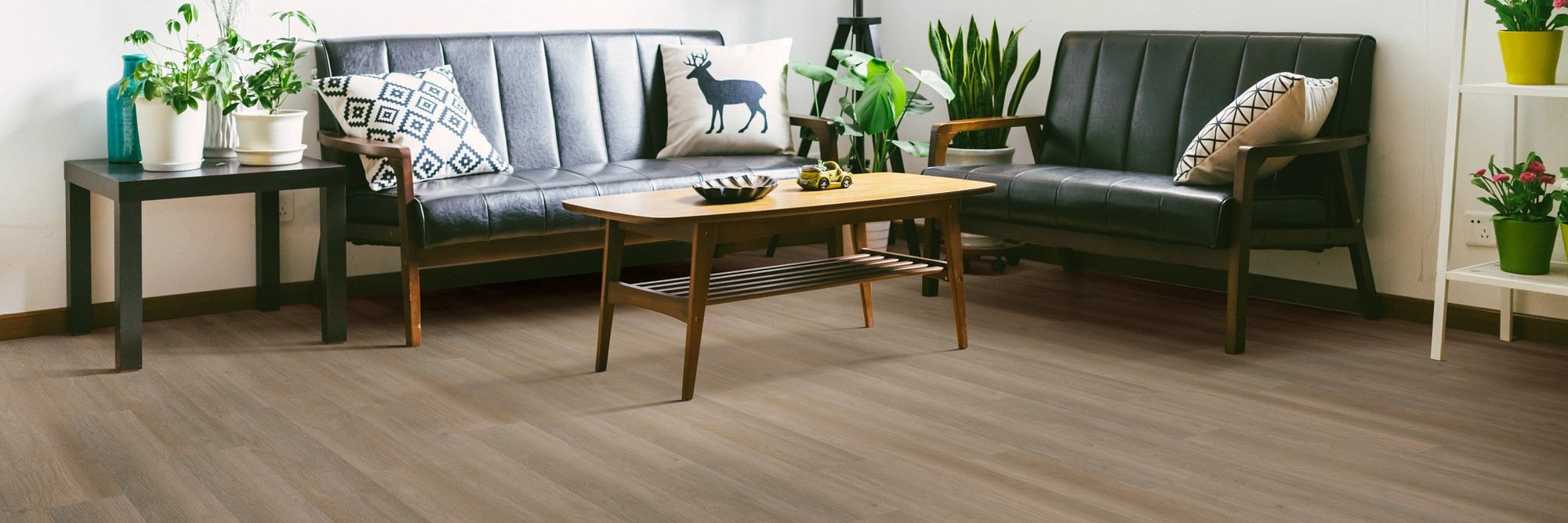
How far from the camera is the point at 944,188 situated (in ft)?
11.7

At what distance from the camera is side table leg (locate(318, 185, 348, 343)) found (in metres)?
3.69

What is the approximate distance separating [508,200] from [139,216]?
91cm

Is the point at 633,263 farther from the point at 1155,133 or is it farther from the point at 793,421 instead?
the point at 793,421

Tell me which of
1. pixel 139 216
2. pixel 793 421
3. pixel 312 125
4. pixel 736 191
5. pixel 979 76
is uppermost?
pixel 979 76

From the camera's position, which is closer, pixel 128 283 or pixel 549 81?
pixel 128 283

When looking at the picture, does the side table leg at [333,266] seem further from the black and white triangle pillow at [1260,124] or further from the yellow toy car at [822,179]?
the black and white triangle pillow at [1260,124]

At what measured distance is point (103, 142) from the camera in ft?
12.7

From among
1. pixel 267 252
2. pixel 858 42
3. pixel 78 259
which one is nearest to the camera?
pixel 78 259

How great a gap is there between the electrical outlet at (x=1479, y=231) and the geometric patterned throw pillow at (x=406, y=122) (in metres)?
2.80

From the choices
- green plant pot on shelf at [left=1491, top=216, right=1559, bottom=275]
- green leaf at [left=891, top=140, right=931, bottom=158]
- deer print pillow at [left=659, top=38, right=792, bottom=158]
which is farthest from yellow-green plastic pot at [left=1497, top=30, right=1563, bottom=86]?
deer print pillow at [left=659, top=38, right=792, bottom=158]

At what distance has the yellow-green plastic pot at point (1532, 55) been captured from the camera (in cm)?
338

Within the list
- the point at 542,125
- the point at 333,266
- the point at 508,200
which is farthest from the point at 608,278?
the point at 542,125

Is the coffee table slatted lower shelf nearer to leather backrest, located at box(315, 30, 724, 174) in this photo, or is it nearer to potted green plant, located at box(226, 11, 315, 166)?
potted green plant, located at box(226, 11, 315, 166)

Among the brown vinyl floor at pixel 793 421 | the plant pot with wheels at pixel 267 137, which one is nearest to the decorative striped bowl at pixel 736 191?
the brown vinyl floor at pixel 793 421
